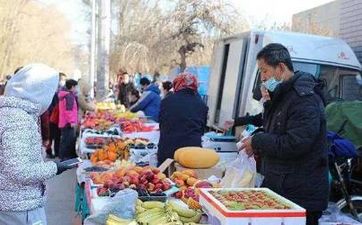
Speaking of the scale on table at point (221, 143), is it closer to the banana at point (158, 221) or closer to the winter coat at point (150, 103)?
the banana at point (158, 221)

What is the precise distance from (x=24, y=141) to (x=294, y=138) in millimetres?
1674

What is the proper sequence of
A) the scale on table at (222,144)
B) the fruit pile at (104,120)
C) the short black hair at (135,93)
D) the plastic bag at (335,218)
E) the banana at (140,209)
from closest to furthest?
the banana at (140,209), the plastic bag at (335,218), the scale on table at (222,144), the fruit pile at (104,120), the short black hair at (135,93)

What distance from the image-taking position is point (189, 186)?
14.7 feet

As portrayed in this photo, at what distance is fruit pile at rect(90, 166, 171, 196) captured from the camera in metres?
4.22

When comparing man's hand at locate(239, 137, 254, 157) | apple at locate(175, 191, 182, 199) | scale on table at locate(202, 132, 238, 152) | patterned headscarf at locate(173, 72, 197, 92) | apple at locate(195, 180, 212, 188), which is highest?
patterned headscarf at locate(173, 72, 197, 92)

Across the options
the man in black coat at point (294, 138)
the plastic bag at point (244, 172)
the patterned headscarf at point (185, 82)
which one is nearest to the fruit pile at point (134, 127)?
the patterned headscarf at point (185, 82)

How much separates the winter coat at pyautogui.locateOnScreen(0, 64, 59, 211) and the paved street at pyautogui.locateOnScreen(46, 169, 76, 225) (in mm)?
3746

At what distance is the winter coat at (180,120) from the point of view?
5824mm

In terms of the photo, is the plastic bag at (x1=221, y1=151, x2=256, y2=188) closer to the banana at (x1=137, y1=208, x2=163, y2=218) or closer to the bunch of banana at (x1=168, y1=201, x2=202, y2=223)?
the bunch of banana at (x1=168, y1=201, x2=202, y2=223)

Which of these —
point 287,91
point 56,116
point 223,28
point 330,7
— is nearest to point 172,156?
point 287,91

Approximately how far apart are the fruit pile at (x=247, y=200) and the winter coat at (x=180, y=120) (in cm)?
246

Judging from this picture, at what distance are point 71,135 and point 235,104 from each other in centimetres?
370

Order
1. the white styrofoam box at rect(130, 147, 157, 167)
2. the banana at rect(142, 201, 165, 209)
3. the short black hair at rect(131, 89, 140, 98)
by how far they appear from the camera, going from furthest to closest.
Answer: the short black hair at rect(131, 89, 140, 98), the white styrofoam box at rect(130, 147, 157, 167), the banana at rect(142, 201, 165, 209)

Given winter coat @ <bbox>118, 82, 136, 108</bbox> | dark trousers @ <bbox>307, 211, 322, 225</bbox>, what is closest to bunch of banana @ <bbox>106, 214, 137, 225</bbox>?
dark trousers @ <bbox>307, 211, 322, 225</bbox>
